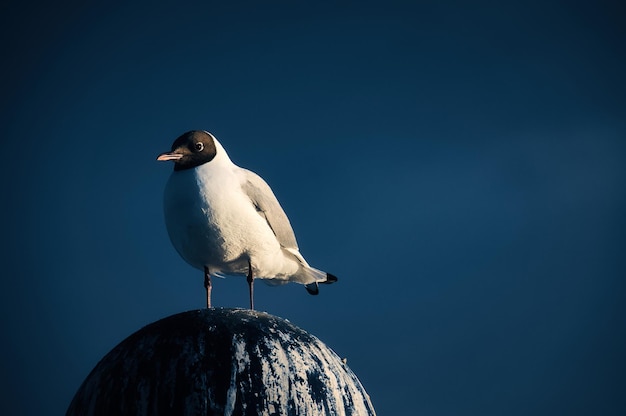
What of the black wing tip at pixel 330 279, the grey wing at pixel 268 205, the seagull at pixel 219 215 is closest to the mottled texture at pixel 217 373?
the seagull at pixel 219 215

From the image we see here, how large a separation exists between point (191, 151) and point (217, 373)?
3.50 metres

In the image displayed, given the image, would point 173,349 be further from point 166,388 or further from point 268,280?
point 268,280

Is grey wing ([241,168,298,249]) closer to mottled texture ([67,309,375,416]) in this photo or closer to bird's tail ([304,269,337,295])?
bird's tail ([304,269,337,295])

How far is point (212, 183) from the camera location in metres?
7.79

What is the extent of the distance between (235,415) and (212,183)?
3176mm

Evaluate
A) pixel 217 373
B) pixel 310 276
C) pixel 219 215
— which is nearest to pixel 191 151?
pixel 219 215

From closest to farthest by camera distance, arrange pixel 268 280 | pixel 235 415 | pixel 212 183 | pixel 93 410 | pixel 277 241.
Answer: pixel 235 415, pixel 93 410, pixel 212 183, pixel 277 241, pixel 268 280

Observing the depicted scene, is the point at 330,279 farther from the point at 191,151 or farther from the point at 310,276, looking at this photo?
the point at 191,151

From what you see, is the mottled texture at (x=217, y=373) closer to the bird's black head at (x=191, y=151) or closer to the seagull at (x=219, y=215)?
the seagull at (x=219, y=215)

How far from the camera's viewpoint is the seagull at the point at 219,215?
25.2 feet

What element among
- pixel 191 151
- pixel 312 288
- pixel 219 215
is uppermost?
pixel 191 151

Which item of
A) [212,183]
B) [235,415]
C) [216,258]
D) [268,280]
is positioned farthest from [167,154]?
[235,415]

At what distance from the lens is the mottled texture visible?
517 cm

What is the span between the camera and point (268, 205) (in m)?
8.41
